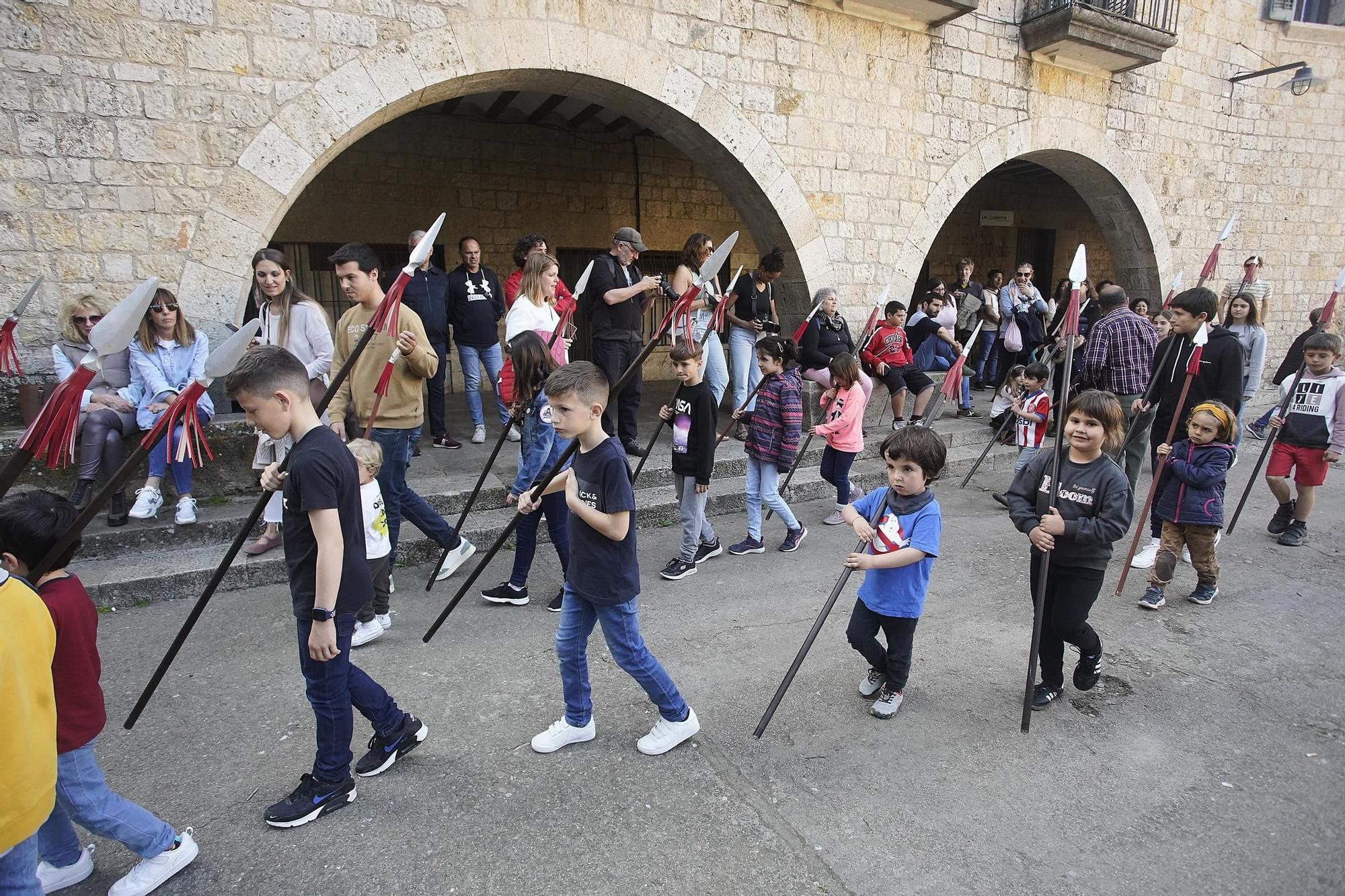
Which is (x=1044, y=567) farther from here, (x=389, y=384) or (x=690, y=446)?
(x=389, y=384)

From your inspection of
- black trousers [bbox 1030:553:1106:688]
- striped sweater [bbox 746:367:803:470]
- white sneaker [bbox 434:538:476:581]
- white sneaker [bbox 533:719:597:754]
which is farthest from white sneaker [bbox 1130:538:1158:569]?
white sneaker [bbox 434:538:476:581]

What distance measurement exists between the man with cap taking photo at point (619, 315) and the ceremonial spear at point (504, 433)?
7.1 inches

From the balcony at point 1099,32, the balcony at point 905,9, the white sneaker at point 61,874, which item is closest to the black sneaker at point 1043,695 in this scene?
the white sneaker at point 61,874

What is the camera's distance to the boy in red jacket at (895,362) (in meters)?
7.86

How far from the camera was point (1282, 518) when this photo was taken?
5.91m

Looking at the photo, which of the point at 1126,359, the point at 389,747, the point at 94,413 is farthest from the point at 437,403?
the point at 1126,359

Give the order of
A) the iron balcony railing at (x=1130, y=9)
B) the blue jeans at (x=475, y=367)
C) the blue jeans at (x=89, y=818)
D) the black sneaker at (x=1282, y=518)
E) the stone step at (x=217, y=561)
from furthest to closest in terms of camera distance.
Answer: the iron balcony railing at (x=1130, y=9)
the blue jeans at (x=475, y=367)
the black sneaker at (x=1282, y=518)
the stone step at (x=217, y=561)
the blue jeans at (x=89, y=818)

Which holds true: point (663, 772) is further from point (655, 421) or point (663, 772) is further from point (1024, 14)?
point (1024, 14)

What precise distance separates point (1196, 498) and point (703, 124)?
505 centimetres

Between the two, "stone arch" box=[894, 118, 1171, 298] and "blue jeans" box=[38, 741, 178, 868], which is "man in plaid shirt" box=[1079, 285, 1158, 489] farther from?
"blue jeans" box=[38, 741, 178, 868]

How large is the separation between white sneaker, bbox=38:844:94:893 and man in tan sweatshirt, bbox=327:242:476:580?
1851 mm

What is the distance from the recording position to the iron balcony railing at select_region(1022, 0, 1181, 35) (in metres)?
8.60

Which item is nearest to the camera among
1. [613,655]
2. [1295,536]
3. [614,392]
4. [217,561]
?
[613,655]

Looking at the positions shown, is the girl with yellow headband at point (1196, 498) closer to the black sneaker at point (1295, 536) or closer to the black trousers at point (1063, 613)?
the black trousers at point (1063, 613)
